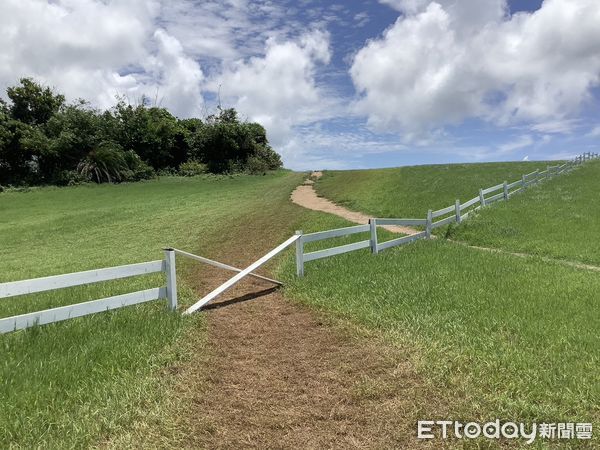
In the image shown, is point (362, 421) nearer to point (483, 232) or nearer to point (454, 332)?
point (454, 332)

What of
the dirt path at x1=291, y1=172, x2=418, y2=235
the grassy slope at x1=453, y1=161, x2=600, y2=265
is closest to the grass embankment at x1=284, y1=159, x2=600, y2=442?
the grassy slope at x1=453, y1=161, x2=600, y2=265

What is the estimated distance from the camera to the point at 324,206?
26.2 metres

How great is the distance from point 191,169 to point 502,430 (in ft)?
201

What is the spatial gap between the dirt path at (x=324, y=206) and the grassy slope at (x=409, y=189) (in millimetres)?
673

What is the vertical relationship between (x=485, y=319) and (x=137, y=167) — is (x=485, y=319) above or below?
below

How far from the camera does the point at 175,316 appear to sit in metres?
6.94

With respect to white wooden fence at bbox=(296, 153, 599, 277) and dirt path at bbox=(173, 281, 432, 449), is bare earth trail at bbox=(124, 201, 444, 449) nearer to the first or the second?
dirt path at bbox=(173, 281, 432, 449)

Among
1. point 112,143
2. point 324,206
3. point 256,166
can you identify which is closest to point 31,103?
point 112,143

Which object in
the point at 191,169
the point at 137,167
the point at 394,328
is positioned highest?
the point at 137,167

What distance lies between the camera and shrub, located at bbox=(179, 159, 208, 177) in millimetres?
61769

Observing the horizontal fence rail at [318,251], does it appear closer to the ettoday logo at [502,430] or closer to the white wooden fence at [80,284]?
the white wooden fence at [80,284]

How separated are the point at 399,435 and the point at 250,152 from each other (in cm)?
6750

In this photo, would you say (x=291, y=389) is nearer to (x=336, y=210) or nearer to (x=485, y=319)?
(x=485, y=319)

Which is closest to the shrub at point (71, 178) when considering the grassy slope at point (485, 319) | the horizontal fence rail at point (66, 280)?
the grassy slope at point (485, 319)
